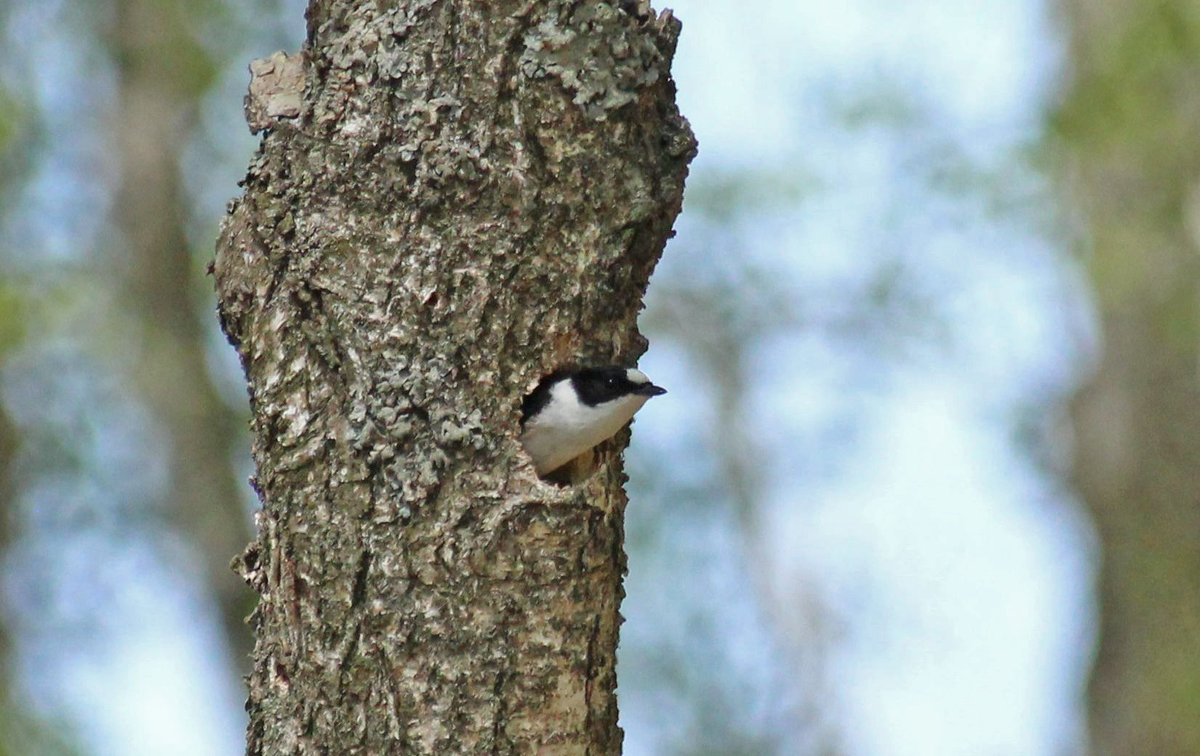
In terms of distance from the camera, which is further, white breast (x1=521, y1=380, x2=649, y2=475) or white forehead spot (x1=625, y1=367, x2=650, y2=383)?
white forehead spot (x1=625, y1=367, x2=650, y2=383)

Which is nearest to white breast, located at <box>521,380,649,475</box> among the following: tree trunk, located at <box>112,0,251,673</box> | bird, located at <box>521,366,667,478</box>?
bird, located at <box>521,366,667,478</box>

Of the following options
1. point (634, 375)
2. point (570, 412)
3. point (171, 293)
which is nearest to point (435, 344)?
point (570, 412)

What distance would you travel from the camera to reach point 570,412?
3137mm

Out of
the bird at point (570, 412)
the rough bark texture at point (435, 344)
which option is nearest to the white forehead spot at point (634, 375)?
the bird at point (570, 412)

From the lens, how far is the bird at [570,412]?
10.3 feet

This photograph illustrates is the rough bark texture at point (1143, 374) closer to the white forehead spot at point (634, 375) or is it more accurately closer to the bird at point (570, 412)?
the white forehead spot at point (634, 375)

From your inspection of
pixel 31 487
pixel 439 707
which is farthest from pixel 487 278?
pixel 31 487

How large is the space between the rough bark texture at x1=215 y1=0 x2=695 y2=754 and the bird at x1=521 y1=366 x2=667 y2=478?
0.06 meters

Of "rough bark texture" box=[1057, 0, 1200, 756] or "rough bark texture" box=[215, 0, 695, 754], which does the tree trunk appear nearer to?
"rough bark texture" box=[215, 0, 695, 754]

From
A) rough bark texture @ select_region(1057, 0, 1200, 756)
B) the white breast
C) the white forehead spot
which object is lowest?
the white breast

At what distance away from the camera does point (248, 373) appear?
3.08 meters

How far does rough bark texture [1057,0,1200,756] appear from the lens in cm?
673

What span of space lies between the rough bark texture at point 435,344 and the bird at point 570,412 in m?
0.06

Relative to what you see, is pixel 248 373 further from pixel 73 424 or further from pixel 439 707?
pixel 73 424
